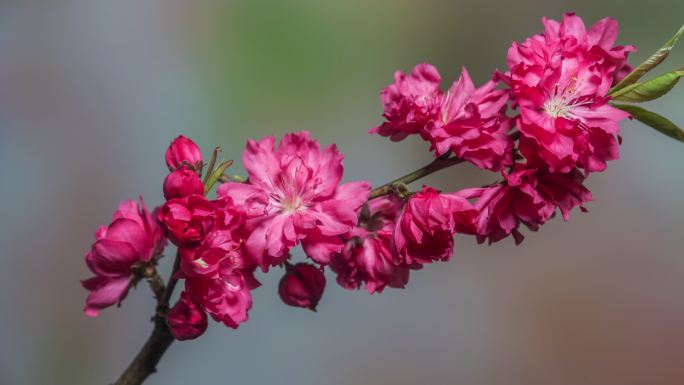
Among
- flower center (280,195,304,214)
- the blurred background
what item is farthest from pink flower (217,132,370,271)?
the blurred background

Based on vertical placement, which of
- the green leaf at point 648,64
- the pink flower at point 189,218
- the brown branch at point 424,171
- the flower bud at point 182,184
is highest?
the green leaf at point 648,64

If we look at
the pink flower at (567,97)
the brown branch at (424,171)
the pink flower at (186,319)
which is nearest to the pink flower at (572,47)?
the pink flower at (567,97)

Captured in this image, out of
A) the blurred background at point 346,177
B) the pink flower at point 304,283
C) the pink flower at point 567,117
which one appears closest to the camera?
the pink flower at point 567,117

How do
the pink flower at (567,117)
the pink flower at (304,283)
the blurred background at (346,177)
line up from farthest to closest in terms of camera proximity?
1. the blurred background at (346,177)
2. the pink flower at (304,283)
3. the pink flower at (567,117)

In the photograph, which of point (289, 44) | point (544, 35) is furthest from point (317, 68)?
point (544, 35)

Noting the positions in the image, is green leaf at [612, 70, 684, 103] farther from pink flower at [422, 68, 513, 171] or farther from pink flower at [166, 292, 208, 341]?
pink flower at [166, 292, 208, 341]

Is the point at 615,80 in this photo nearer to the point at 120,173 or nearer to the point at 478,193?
the point at 478,193

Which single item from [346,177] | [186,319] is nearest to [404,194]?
[186,319]

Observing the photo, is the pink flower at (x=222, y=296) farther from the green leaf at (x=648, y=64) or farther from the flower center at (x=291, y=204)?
the green leaf at (x=648, y=64)
